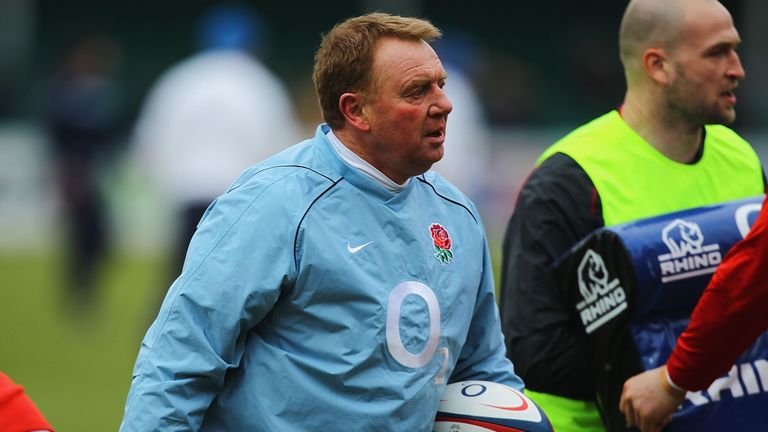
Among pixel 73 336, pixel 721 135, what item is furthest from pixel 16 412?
pixel 73 336

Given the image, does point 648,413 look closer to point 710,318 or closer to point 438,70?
point 710,318

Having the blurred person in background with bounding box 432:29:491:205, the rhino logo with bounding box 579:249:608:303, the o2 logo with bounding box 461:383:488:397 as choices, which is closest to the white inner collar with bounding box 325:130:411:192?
the o2 logo with bounding box 461:383:488:397

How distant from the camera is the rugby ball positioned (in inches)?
154

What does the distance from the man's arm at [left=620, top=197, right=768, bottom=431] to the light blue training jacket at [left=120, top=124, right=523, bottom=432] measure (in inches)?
29.6

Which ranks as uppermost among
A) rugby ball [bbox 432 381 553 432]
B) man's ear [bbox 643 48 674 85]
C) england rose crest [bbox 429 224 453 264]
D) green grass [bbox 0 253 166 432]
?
man's ear [bbox 643 48 674 85]

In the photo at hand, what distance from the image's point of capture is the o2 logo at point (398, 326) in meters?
3.70

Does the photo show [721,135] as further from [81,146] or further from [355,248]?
[81,146]

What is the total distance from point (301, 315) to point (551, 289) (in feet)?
3.98

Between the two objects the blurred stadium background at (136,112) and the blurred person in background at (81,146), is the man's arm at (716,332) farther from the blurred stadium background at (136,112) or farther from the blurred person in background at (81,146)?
the blurred person in background at (81,146)

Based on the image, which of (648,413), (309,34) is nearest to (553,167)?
(648,413)

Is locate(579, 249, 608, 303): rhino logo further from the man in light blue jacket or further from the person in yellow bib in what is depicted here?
the man in light blue jacket

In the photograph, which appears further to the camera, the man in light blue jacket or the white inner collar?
the white inner collar

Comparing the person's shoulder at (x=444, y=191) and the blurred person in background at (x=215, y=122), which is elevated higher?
the person's shoulder at (x=444, y=191)

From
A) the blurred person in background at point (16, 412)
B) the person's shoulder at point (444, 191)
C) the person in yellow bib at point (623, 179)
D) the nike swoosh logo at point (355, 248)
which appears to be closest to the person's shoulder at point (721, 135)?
the person in yellow bib at point (623, 179)
